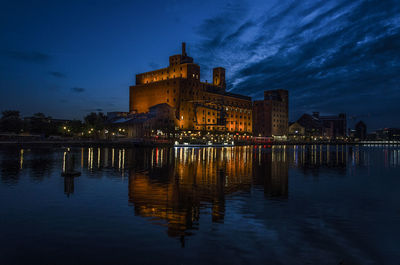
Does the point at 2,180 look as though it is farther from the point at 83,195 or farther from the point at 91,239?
the point at 91,239

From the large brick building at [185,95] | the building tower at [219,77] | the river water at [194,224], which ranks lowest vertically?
the river water at [194,224]

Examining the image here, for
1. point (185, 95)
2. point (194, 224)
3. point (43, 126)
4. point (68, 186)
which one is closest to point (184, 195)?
point (194, 224)

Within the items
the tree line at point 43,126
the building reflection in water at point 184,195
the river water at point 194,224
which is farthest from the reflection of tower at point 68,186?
the tree line at point 43,126

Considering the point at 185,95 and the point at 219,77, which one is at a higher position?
the point at 219,77

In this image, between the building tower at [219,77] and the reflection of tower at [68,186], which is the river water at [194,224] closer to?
the reflection of tower at [68,186]

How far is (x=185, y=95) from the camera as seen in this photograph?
143 metres

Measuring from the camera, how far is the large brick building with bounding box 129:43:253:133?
5566 inches

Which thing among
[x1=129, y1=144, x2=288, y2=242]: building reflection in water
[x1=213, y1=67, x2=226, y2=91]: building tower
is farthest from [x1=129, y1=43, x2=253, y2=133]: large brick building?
[x1=129, y1=144, x2=288, y2=242]: building reflection in water

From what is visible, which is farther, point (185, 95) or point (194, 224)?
point (185, 95)

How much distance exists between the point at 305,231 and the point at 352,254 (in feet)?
6.09

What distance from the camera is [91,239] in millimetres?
8484

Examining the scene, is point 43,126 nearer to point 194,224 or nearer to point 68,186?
point 68,186

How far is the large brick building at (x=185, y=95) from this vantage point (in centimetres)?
14138

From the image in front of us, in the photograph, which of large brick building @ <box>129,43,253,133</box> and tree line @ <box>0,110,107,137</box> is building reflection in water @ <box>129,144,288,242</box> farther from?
large brick building @ <box>129,43,253,133</box>
